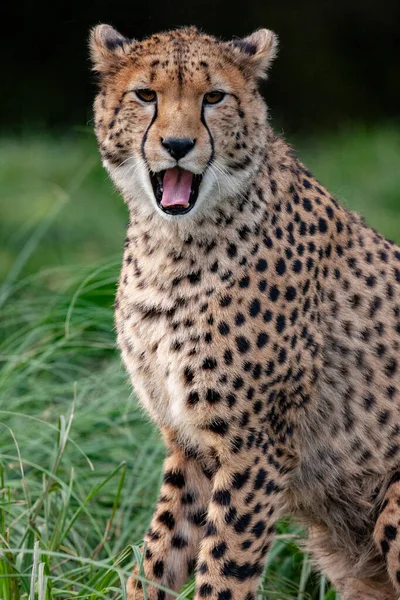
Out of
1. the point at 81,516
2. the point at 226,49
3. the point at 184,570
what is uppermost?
the point at 226,49

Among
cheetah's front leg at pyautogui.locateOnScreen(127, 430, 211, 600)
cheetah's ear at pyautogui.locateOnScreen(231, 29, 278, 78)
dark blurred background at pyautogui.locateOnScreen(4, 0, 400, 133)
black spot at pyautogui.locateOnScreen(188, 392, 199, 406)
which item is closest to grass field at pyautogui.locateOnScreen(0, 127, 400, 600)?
cheetah's front leg at pyautogui.locateOnScreen(127, 430, 211, 600)

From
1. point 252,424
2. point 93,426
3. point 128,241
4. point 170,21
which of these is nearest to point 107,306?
point 93,426

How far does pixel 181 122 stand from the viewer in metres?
3.29

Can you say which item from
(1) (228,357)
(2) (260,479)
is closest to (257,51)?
(1) (228,357)

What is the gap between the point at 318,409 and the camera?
12.2ft

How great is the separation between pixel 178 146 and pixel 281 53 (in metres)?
8.21

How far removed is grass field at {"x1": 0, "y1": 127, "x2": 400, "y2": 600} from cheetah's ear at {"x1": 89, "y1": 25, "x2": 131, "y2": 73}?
3.49 ft

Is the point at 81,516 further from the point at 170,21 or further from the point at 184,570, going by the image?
the point at 170,21

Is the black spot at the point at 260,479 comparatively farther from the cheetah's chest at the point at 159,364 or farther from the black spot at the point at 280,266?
the black spot at the point at 280,266

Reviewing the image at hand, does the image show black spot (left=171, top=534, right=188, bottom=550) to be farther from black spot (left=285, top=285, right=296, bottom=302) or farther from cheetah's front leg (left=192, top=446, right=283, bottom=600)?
black spot (left=285, top=285, right=296, bottom=302)

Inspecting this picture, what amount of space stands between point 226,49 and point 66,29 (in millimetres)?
8187

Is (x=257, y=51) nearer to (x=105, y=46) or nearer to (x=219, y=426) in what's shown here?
(x=105, y=46)

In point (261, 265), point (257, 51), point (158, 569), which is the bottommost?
point (158, 569)

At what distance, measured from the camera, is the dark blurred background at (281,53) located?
11.2 m
